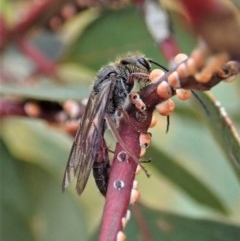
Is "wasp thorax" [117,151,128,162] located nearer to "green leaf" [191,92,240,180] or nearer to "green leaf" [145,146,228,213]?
"green leaf" [191,92,240,180]

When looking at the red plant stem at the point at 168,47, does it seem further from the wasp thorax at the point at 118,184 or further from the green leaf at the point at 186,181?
the wasp thorax at the point at 118,184

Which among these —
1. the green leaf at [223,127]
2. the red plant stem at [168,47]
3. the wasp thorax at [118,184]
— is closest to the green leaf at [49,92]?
the red plant stem at [168,47]

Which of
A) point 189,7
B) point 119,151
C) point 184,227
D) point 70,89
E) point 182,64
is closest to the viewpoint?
point 189,7

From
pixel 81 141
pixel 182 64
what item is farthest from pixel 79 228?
pixel 182 64

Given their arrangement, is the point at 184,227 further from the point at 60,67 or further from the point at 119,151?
the point at 60,67

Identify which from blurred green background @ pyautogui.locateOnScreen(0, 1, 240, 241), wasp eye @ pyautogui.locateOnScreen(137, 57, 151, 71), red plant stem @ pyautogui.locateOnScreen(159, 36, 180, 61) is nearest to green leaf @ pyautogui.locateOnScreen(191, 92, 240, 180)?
wasp eye @ pyautogui.locateOnScreen(137, 57, 151, 71)

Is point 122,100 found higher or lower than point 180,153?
higher
